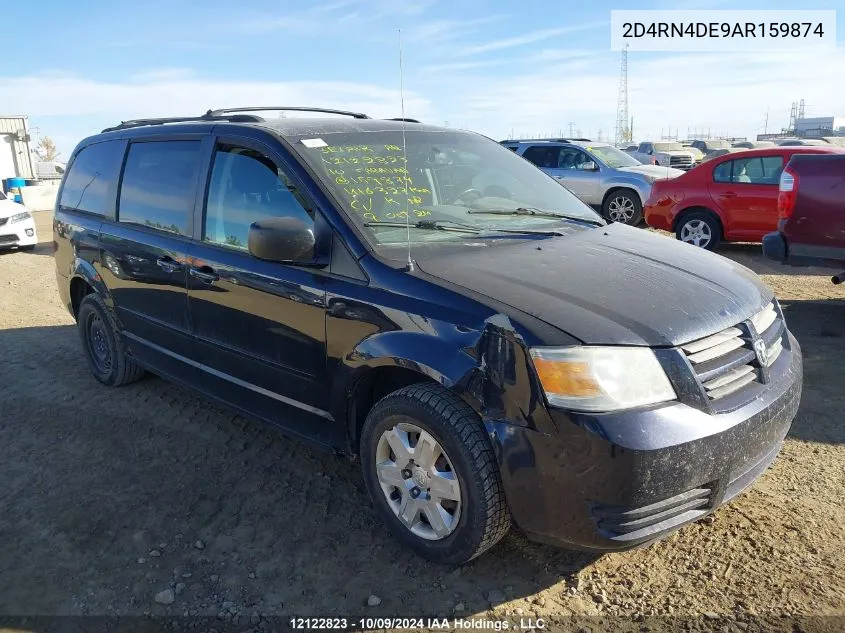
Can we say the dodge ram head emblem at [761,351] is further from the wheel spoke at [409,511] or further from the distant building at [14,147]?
the distant building at [14,147]

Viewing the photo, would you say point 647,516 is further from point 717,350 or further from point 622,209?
point 622,209

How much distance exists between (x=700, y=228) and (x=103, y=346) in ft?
25.8

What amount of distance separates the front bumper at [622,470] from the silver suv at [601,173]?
10.4 meters

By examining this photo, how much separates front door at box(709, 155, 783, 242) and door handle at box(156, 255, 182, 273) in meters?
7.90

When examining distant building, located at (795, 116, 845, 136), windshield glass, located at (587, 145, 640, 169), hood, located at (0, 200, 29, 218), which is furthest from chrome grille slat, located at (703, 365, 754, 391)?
distant building, located at (795, 116, 845, 136)

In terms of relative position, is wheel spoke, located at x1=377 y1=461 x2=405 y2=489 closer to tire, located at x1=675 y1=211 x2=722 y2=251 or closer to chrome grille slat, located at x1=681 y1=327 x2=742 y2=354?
chrome grille slat, located at x1=681 y1=327 x2=742 y2=354

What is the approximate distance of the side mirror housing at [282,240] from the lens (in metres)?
2.88

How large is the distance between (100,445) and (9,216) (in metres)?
9.78

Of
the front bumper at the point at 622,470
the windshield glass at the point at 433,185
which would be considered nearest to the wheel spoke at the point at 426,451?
the front bumper at the point at 622,470

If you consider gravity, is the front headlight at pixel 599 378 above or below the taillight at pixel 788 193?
below

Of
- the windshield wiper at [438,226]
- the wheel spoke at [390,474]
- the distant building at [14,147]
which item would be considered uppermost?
the distant building at [14,147]

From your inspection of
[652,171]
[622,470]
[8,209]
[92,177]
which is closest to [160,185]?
[92,177]

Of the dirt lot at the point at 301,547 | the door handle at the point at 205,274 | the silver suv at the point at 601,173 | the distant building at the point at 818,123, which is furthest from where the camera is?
the distant building at the point at 818,123

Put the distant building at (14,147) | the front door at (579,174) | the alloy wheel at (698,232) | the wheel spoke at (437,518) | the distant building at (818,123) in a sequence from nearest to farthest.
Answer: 1. the wheel spoke at (437,518)
2. the alloy wheel at (698,232)
3. the front door at (579,174)
4. the distant building at (14,147)
5. the distant building at (818,123)
